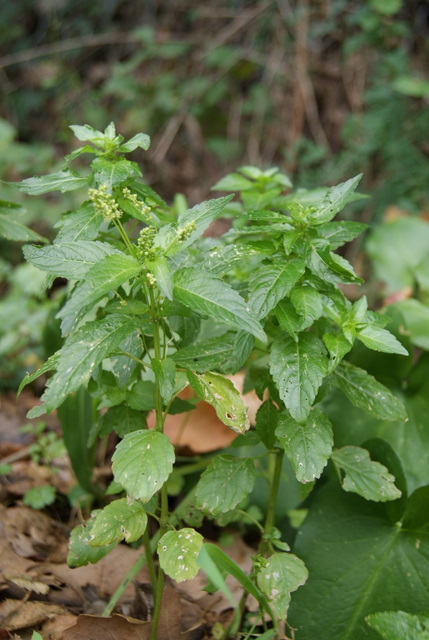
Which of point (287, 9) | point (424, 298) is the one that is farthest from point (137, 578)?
point (287, 9)

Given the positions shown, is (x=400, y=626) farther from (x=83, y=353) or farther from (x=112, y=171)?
(x=112, y=171)

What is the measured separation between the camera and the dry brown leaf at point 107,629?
1202mm

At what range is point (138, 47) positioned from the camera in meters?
4.31

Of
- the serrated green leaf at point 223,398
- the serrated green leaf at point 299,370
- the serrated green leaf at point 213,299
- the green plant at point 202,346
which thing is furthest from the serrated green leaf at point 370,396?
the serrated green leaf at point 213,299

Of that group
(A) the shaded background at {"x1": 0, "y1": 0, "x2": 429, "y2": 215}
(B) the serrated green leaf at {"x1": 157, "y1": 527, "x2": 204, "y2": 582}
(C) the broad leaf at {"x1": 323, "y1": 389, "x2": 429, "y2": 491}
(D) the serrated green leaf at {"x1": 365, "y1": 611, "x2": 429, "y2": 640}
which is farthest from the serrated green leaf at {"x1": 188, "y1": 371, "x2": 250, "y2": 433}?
(A) the shaded background at {"x1": 0, "y1": 0, "x2": 429, "y2": 215}

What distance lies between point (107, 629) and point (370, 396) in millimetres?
718

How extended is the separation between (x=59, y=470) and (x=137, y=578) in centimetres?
56

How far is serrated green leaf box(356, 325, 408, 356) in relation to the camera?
112cm

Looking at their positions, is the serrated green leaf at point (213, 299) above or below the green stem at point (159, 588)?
above

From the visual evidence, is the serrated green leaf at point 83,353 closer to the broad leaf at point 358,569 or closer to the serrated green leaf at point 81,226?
the serrated green leaf at point 81,226

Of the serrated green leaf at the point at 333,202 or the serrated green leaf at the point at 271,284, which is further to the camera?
the serrated green leaf at the point at 333,202

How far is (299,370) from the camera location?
3.44 feet

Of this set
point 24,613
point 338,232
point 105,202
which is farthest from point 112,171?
point 24,613

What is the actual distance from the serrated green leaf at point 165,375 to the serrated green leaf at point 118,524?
207 mm
